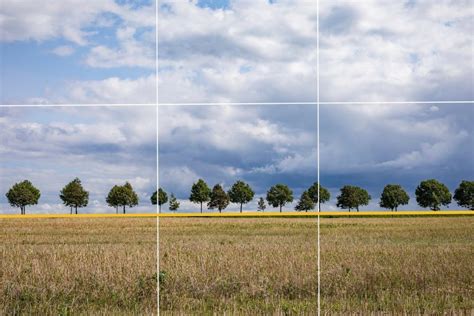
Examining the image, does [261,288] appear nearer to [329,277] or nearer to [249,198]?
[329,277]

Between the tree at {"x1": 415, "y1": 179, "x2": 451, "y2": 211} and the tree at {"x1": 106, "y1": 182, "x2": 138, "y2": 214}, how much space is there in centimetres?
467

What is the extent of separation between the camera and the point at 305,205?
10016 mm

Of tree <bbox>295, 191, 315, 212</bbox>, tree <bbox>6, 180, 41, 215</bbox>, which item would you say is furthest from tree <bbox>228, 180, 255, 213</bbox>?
tree <bbox>6, 180, 41, 215</bbox>

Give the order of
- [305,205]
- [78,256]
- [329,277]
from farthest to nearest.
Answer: [78,256] → [305,205] → [329,277]

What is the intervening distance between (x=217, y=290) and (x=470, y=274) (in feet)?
14.6

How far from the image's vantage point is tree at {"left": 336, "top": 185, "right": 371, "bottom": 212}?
9.88 m

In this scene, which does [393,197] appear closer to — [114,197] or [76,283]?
[114,197]

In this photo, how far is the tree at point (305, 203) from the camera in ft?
32.6

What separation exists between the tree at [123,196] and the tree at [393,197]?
3.98 m

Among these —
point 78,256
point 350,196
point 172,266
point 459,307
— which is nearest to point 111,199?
point 172,266

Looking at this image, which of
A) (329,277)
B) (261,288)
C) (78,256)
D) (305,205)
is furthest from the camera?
(78,256)

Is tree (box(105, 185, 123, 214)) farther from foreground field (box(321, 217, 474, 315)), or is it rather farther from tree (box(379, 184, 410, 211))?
tree (box(379, 184, 410, 211))

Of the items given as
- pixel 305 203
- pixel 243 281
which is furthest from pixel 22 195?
pixel 305 203

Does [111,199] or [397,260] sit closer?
[111,199]
